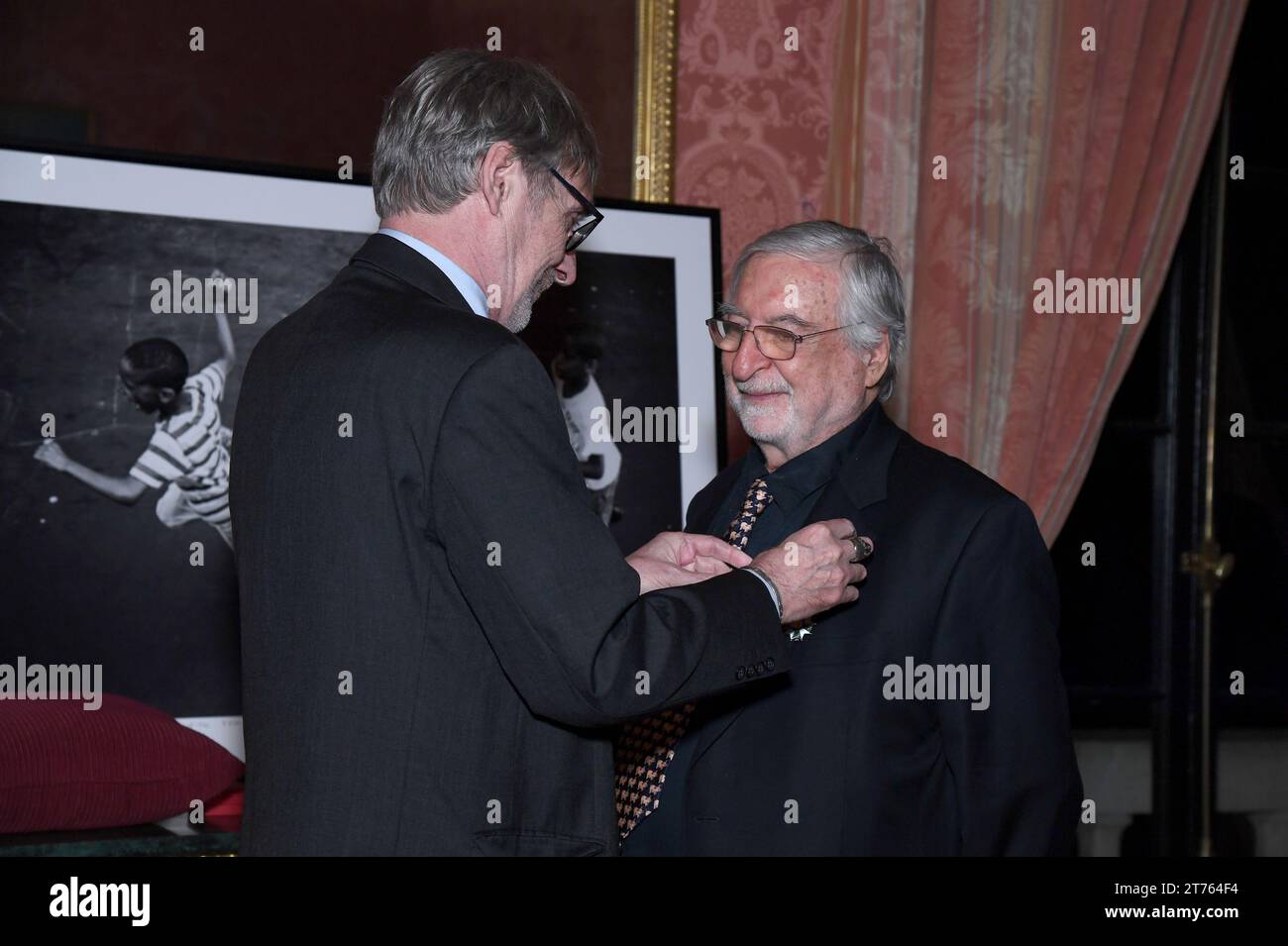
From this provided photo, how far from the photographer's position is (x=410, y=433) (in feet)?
5.26

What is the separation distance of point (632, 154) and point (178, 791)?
6.38 ft

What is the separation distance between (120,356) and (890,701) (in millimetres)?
1767

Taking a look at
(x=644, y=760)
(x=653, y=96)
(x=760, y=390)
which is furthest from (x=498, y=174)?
(x=653, y=96)

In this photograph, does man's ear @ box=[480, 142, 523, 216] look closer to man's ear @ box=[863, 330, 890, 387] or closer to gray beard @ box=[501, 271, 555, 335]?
gray beard @ box=[501, 271, 555, 335]

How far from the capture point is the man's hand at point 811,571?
1835mm

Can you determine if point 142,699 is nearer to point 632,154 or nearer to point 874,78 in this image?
point 632,154

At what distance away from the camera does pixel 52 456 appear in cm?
275

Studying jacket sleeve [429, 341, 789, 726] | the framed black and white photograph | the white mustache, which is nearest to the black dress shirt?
the white mustache

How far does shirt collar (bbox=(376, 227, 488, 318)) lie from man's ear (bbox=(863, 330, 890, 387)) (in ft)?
2.66

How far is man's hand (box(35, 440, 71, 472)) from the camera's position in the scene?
2.74 meters

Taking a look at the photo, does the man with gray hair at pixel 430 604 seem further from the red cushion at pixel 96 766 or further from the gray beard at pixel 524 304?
the red cushion at pixel 96 766

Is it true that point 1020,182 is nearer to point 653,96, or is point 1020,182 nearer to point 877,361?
point 653,96

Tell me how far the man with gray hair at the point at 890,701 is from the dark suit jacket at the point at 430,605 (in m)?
0.46
